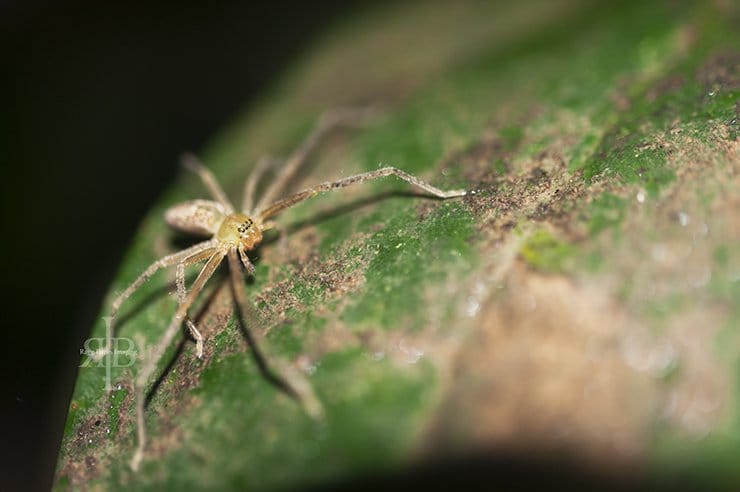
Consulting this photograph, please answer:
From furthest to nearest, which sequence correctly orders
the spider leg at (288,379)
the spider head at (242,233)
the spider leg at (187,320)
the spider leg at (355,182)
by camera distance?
the spider head at (242,233) < the spider leg at (355,182) < the spider leg at (187,320) < the spider leg at (288,379)

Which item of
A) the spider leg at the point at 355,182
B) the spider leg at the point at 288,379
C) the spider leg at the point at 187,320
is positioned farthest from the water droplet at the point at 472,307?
the spider leg at the point at 187,320

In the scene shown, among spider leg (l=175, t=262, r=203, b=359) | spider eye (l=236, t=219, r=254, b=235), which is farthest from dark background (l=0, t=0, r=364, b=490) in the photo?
spider eye (l=236, t=219, r=254, b=235)

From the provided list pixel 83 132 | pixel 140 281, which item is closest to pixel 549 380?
pixel 140 281

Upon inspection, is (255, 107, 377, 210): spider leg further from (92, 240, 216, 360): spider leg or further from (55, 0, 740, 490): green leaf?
(92, 240, 216, 360): spider leg

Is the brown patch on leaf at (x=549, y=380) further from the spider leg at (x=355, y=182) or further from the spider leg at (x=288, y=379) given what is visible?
the spider leg at (x=355, y=182)

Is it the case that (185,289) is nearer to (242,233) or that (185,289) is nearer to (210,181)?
(242,233)
